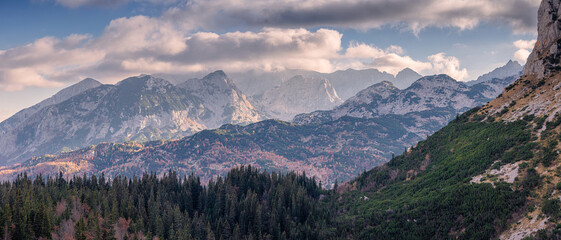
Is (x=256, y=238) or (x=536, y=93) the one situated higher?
(x=536, y=93)

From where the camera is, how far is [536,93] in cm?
19900

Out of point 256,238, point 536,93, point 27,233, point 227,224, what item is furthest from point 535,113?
point 27,233

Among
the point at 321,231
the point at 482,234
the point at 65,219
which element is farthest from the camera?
the point at 321,231

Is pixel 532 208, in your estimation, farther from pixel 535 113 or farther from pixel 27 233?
pixel 27 233

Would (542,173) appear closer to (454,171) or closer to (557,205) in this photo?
(557,205)

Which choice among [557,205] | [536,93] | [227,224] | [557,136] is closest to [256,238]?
[227,224]

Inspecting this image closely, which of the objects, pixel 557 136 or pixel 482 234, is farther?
pixel 557 136

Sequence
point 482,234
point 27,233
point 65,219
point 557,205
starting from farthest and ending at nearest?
point 65,219 < point 27,233 < point 482,234 < point 557,205

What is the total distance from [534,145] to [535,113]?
32085mm

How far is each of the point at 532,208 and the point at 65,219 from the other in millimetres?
196330

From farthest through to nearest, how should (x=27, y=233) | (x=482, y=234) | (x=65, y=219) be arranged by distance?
(x=65, y=219)
(x=27, y=233)
(x=482, y=234)

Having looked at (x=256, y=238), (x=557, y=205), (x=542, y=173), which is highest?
(x=542, y=173)

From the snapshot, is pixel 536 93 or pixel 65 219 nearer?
pixel 65 219

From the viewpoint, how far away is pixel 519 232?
125 m
